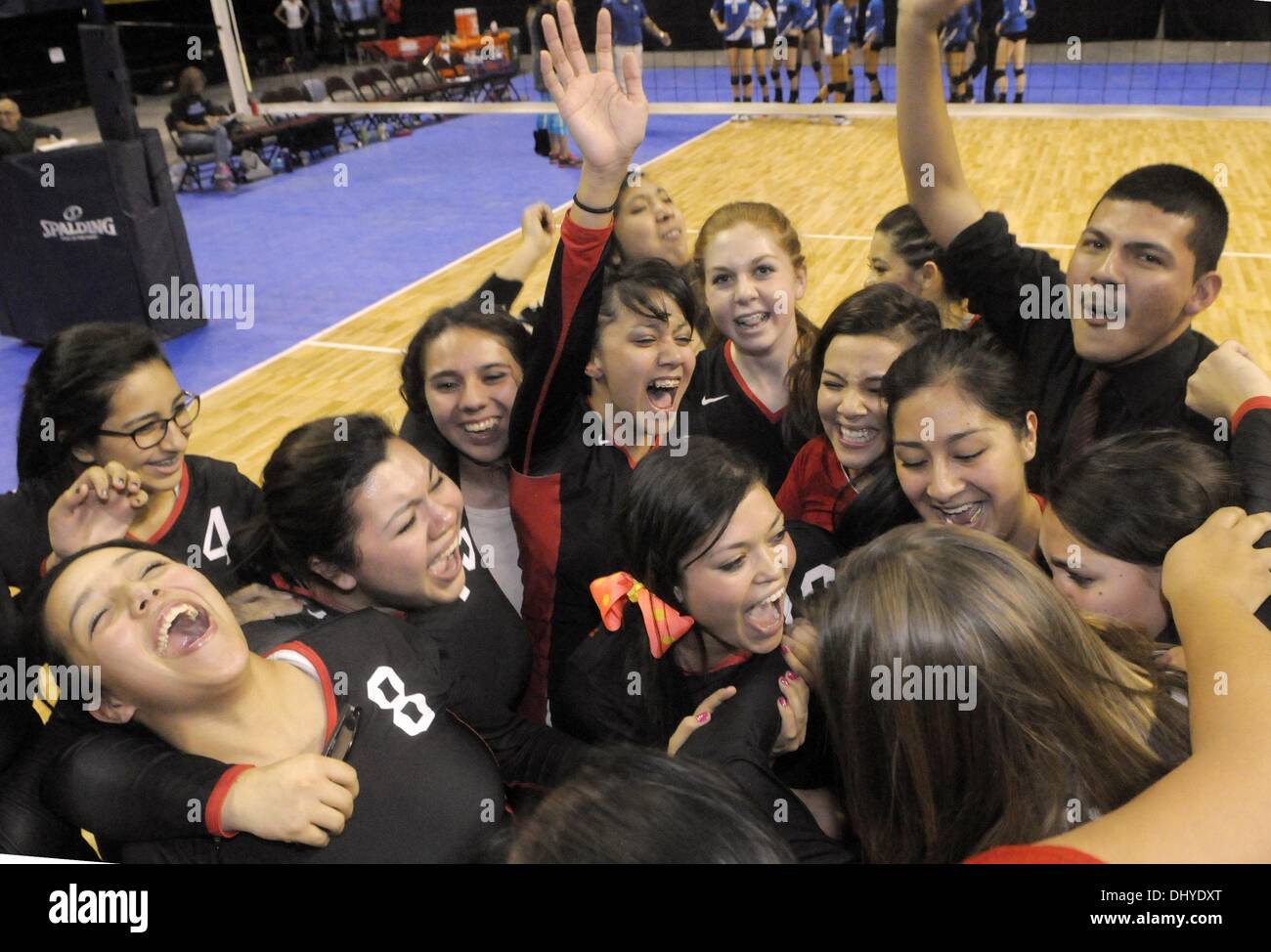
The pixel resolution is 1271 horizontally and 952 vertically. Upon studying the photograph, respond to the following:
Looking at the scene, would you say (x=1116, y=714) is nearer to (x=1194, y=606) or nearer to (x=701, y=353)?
(x=1194, y=606)

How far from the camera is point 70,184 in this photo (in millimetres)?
6961

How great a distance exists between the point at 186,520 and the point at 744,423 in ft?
5.36

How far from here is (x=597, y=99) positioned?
2.08m

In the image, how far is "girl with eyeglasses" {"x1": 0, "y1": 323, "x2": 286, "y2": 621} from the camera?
2.56 m

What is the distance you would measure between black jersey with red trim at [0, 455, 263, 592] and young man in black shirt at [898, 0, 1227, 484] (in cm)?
194

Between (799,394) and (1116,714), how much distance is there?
5.08 ft

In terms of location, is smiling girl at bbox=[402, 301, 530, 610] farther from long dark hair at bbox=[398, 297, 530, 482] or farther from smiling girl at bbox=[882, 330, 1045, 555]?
smiling girl at bbox=[882, 330, 1045, 555]

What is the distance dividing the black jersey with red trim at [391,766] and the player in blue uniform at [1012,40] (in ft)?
42.9

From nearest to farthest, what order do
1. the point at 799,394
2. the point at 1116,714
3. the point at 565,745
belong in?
the point at 1116,714, the point at 565,745, the point at 799,394

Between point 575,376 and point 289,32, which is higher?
point 289,32

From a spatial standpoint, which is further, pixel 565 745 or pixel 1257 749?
pixel 565 745

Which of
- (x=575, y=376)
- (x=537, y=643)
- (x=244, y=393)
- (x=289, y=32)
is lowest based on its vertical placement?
(x=244, y=393)

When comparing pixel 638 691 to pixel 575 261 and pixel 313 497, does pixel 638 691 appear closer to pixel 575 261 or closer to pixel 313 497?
pixel 313 497

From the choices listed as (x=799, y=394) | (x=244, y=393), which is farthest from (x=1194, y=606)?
(x=244, y=393)
